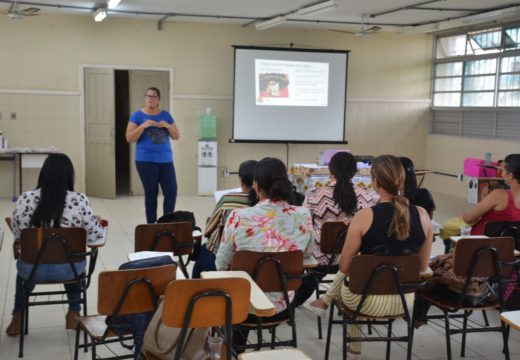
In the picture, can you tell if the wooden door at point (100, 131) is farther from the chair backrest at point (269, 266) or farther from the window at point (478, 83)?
the chair backrest at point (269, 266)

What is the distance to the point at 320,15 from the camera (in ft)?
29.6

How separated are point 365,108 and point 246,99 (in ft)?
7.53

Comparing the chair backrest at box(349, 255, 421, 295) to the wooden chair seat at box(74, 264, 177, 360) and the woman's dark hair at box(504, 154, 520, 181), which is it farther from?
the woman's dark hair at box(504, 154, 520, 181)

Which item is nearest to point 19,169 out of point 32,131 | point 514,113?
point 32,131

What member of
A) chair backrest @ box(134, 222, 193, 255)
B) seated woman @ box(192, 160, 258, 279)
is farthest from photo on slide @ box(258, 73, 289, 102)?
chair backrest @ box(134, 222, 193, 255)

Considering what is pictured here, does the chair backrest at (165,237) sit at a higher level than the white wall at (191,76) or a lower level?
lower

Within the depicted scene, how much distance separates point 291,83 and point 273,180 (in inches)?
279

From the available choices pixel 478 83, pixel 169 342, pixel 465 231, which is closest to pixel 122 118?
pixel 478 83

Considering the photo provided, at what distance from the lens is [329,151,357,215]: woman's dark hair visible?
3908 mm

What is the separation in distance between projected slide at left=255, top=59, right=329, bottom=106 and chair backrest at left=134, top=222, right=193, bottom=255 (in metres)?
6.46

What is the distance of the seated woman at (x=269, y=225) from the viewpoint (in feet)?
9.69

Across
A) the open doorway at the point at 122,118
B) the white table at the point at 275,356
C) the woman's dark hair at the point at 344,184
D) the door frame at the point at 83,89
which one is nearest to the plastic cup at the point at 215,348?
the white table at the point at 275,356

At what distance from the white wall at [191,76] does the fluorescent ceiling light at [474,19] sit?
41.5 inches

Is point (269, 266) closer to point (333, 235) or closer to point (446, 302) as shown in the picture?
point (333, 235)
